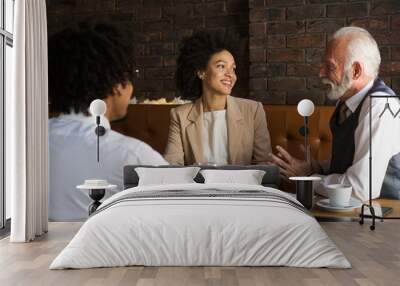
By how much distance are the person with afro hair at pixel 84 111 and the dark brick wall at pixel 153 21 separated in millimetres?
117

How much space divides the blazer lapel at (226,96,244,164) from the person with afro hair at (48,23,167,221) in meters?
0.72

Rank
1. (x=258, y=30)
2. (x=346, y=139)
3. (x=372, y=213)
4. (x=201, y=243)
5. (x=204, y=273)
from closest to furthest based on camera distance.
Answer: (x=204, y=273), (x=201, y=243), (x=372, y=213), (x=346, y=139), (x=258, y=30)

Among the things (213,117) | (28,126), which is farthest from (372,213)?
(28,126)

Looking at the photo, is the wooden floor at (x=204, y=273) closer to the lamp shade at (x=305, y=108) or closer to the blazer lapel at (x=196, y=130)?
the lamp shade at (x=305, y=108)

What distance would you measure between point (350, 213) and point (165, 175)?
191cm

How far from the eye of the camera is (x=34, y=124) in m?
5.14

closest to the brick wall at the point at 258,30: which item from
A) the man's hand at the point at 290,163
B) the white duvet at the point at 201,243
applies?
the man's hand at the point at 290,163

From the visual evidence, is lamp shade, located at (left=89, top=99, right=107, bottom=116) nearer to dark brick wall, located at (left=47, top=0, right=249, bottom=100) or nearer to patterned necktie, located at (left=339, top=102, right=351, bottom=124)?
dark brick wall, located at (left=47, top=0, right=249, bottom=100)

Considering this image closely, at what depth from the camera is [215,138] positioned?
5.66 meters

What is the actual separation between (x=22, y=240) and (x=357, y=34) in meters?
3.78

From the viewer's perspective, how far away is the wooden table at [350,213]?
5.56 meters

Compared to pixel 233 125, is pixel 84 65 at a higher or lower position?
higher

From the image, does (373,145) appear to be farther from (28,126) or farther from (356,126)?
(28,126)

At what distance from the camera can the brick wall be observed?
5.55 metres
